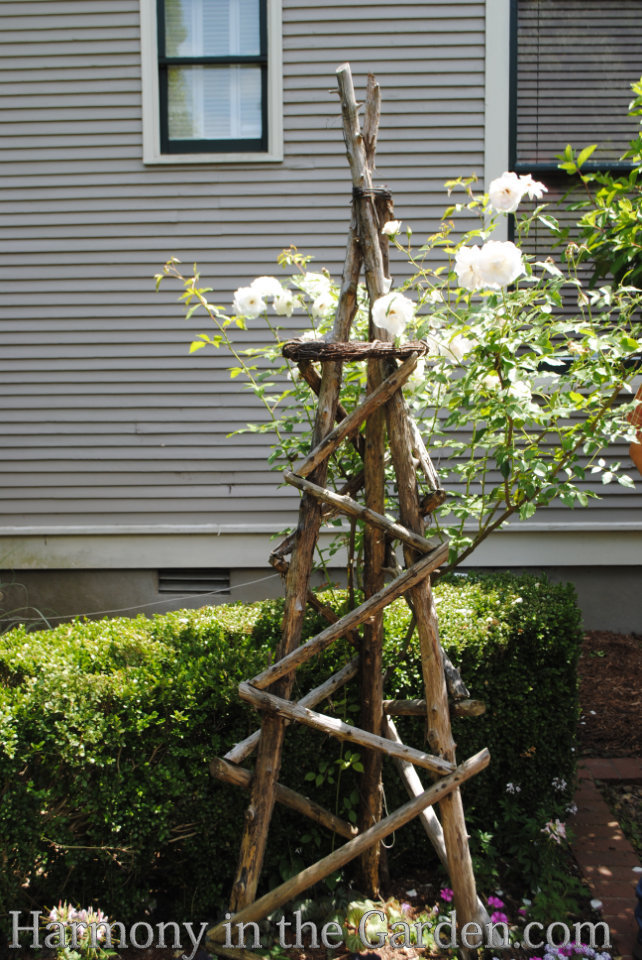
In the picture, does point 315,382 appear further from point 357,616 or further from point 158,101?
point 158,101

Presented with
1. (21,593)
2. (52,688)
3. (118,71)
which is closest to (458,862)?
(52,688)

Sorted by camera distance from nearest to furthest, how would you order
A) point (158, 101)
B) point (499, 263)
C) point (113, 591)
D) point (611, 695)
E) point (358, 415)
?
point (499, 263), point (358, 415), point (611, 695), point (158, 101), point (113, 591)

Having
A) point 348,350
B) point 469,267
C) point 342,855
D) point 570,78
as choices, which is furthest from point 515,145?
point 342,855

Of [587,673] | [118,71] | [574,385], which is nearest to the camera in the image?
[574,385]

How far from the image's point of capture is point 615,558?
5.82 m

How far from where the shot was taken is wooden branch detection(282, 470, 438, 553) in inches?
100.0

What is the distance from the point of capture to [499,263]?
2.39m

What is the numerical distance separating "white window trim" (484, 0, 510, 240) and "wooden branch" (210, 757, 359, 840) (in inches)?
165

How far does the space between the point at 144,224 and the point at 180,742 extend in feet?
13.5

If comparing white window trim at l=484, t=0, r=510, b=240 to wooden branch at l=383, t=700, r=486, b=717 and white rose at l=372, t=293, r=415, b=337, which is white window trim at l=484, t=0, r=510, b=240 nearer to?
white rose at l=372, t=293, r=415, b=337

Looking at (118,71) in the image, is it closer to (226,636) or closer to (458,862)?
(226,636)

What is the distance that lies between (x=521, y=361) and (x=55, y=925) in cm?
243

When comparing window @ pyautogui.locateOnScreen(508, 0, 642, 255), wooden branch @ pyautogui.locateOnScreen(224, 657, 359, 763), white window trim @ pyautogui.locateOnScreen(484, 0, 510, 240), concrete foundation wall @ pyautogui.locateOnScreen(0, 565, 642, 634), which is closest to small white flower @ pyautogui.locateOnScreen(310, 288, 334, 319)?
wooden branch @ pyautogui.locateOnScreen(224, 657, 359, 763)

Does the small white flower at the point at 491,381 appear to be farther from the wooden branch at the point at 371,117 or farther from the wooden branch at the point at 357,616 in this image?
the wooden branch at the point at 371,117
